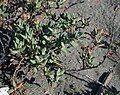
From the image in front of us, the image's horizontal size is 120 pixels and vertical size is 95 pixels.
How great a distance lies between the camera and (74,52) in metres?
3.45

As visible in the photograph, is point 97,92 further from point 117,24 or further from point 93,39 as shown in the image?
point 117,24

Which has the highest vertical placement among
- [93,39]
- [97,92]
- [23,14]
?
[23,14]

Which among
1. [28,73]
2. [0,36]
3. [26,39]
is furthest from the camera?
[0,36]

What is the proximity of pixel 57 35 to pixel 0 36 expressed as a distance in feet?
2.51

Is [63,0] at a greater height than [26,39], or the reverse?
[63,0]

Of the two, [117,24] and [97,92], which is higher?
[117,24]

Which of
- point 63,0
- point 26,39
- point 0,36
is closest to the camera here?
point 26,39

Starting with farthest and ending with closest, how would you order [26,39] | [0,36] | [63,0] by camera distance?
[63,0], [0,36], [26,39]

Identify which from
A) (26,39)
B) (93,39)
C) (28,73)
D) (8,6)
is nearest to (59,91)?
(28,73)

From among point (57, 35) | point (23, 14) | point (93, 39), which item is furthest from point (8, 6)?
point (93, 39)

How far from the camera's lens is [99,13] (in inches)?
154

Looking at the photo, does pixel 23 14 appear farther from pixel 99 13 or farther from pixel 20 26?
pixel 99 13

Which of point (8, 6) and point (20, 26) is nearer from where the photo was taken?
point (20, 26)

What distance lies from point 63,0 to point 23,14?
545 millimetres
